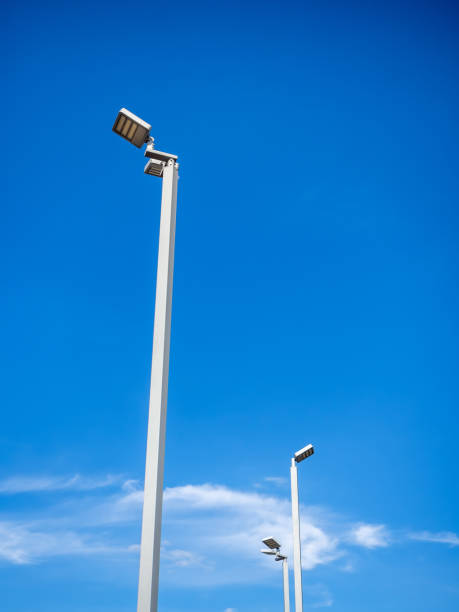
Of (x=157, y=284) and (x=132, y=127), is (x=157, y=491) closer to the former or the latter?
(x=157, y=284)

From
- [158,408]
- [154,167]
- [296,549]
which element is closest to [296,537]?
[296,549]

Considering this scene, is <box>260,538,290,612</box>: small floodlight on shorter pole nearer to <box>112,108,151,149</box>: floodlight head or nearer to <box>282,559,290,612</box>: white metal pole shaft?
<box>282,559,290,612</box>: white metal pole shaft

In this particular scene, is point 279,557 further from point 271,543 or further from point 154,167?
point 154,167

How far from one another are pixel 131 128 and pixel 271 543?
47.4 ft

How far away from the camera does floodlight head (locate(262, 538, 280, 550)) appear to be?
16.7m

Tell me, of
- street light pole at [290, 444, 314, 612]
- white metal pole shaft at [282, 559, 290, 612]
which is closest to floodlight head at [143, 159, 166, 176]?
street light pole at [290, 444, 314, 612]

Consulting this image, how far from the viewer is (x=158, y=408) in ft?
16.8

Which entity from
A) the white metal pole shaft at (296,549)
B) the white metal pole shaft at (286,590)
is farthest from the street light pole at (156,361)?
the white metal pole shaft at (286,590)

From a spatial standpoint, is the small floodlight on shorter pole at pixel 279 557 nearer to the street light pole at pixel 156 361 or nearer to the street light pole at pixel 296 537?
the street light pole at pixel 296 537

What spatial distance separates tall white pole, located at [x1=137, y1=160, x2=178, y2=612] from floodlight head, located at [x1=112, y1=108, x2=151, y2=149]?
463 mm

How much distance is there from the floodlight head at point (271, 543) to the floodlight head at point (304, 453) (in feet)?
15.0

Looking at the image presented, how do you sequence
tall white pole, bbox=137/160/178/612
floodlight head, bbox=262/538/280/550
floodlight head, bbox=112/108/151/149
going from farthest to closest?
floodlight head, bbox=262/538/280/550, floodlight head, bbox=112/108/151/149, tall white pole, bbox=137/160/178/612

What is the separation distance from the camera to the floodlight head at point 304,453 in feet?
44.1

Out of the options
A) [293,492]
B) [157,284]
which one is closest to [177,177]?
[157,284]
